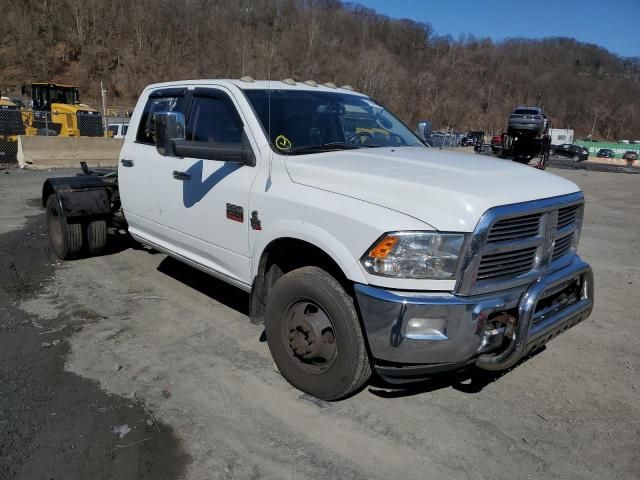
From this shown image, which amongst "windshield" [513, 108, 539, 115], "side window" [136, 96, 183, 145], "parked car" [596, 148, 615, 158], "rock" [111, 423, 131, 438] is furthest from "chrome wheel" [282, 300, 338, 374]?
"parked car" [596, 148, 615, 158]

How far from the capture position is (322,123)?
13.8 ft

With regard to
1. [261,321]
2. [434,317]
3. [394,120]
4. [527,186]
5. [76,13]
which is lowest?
[261,321]

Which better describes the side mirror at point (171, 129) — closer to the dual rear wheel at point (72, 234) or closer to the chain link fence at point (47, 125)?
the dual rear wheel at point (72, 234)

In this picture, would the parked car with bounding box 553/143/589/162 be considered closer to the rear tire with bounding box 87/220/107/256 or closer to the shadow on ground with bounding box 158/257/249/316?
the shadow on ground with bounding box 158/257/249/316

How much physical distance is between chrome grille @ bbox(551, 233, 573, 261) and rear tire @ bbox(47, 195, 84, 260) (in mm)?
5194

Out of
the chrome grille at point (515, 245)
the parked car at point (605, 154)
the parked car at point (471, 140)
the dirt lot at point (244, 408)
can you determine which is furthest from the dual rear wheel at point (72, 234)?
the parked car at point (605, 154)

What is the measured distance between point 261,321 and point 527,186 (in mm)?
2032

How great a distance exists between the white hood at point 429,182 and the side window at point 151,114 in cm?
201

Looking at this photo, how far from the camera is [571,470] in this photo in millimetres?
2820

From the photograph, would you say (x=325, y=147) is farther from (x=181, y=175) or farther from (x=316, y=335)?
(x=316, y=335)

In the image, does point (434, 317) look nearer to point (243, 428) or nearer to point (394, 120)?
point (243, 428)

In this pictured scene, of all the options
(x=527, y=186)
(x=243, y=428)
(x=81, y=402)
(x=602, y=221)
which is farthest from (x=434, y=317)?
(x=602, y=221)

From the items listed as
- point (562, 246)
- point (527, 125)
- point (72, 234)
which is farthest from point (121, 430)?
point (527, 125)

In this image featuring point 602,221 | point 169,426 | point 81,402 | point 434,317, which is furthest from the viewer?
Result: point 602,221
